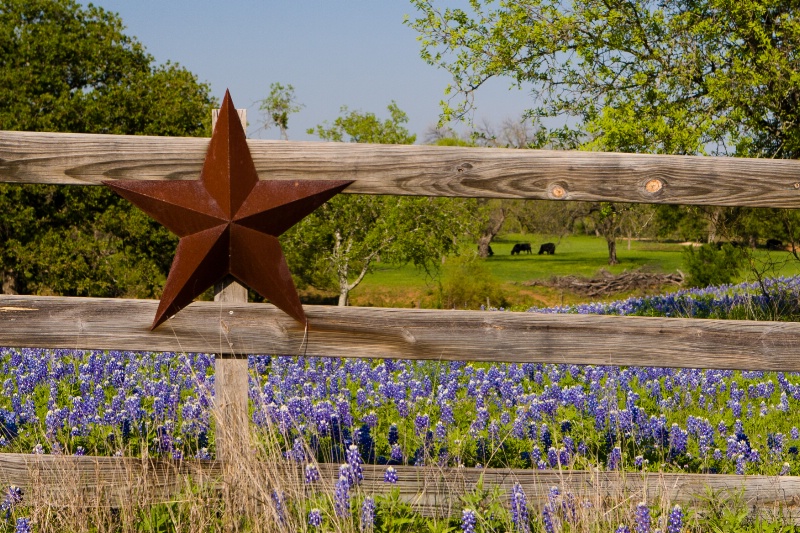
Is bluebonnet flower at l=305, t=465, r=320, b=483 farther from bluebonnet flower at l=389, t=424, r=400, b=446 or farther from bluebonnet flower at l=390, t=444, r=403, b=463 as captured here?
bluebonnet flower at l=389, t=424, r=400, b=446

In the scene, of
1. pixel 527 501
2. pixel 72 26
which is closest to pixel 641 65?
pixel 527 501

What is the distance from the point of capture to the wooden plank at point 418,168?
3.94 meters

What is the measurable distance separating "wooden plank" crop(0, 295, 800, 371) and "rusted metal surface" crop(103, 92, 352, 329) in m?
0.11

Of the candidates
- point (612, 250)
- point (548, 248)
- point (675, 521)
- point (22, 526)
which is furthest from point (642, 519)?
point (548, 248)

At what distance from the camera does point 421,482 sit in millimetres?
4000

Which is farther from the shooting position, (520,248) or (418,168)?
(520,248)

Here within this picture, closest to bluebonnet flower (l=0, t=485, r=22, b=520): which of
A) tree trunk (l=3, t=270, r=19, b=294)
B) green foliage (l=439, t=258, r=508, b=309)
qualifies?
green foliage (l=439, t=258, r=508, b=309)

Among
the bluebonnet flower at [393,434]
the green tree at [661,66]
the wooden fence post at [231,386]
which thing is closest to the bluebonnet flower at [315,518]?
the wooden fence post at [231,386]

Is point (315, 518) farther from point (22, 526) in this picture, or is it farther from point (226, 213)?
point (226, 213)

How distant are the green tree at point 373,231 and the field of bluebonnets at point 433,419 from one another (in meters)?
13.5

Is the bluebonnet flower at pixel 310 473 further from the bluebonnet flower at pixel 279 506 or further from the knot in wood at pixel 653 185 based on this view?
the knot in wood at pixel 653 185

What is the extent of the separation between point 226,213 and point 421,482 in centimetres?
158

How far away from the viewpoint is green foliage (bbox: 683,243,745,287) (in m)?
21.1

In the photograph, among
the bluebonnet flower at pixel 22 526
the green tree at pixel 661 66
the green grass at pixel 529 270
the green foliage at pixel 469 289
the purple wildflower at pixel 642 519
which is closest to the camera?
the purple wildflower at pixel 642 519
